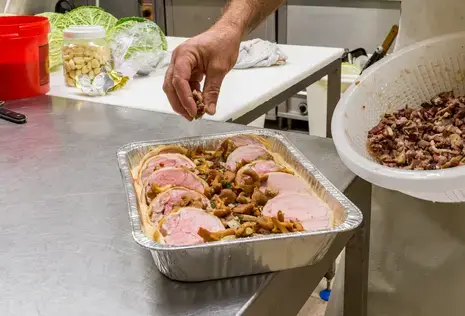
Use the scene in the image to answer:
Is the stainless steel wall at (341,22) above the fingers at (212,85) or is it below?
below

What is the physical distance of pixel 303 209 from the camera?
82 cm

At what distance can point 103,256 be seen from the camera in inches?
32.3

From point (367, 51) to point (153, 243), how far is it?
2.64m

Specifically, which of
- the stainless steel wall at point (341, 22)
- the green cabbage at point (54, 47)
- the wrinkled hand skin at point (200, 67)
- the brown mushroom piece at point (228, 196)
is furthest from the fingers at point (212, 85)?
the stainless steel wall at point (341, 22)

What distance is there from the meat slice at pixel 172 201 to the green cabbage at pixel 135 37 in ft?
3.43

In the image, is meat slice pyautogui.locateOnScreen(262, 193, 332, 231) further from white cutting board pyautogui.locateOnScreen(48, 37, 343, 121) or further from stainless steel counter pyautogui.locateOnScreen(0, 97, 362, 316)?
white cutting board pyautogui.locateOnScreen(48, 37, 343, 121)

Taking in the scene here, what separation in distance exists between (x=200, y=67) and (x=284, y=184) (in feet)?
1.40

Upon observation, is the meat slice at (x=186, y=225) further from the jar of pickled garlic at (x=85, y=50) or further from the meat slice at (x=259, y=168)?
the jar of pickled garlic at (x=85, y=50)

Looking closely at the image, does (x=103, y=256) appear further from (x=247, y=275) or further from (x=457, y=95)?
(x=457, y=95)

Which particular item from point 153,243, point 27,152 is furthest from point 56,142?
point 153,243

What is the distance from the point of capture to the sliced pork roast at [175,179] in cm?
89

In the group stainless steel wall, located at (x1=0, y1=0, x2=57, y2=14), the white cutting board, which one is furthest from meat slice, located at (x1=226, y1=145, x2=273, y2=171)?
stainless steel wall, located at (x1=0, y1=0, x2=57, y2=14)

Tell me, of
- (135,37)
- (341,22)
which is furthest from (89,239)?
(341,22)

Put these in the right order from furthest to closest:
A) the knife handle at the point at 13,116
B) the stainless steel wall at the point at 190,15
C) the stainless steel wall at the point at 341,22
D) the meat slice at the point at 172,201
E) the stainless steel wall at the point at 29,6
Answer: the stainless steel wall at the point at 190,15 < the stainless steel wall at the point at 341,22 < the stainless steel wall at the point at 29,6 < the knife handle at the point at 13,116 < the meat slice at the point at 172,201
